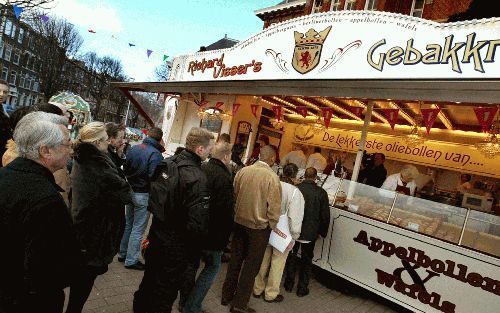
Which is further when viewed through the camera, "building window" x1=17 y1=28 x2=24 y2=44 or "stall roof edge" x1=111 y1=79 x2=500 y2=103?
"building window" x1=17 y1=28 x2=24 y2=44

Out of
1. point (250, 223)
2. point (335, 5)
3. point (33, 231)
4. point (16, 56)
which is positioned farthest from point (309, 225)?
point (16, 56)

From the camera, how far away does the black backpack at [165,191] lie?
3.11 m

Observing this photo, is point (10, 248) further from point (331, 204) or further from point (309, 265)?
point (331, 204)

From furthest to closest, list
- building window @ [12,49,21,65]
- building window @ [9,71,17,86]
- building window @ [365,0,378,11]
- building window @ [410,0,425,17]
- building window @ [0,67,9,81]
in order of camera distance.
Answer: building window @ [9,71,17,86], building window @ [12,49,21,65], building window @ [0,67,9,81], building window @ [365,0,378,11], building window @ [410,0,425,17]

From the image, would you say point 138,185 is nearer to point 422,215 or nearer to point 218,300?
point 218,300

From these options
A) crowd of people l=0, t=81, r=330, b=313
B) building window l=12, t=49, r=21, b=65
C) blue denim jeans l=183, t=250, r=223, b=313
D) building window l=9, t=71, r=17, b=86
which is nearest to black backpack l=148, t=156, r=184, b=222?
crowd of people l=0, t=81, r=330, b=313

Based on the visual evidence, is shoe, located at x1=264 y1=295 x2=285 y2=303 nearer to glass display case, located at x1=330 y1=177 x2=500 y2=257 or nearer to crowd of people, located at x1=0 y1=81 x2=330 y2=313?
crowd of people, located at x1=0 y1=81 x2=330 y2=313

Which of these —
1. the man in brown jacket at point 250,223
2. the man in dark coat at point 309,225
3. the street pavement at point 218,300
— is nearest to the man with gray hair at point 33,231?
the street pavement at point 218,300

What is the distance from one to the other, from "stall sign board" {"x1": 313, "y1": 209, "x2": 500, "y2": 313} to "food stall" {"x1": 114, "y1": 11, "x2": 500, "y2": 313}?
15 millimetres

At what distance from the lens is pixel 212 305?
438 cm

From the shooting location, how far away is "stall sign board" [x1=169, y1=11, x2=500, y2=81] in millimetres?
6645

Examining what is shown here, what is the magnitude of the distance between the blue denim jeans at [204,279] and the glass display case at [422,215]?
3.14 metres

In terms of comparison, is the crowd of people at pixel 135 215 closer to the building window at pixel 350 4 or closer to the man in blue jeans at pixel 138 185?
the man in blue jeans at pixel 138 185

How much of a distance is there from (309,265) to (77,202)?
3793 millimetres
